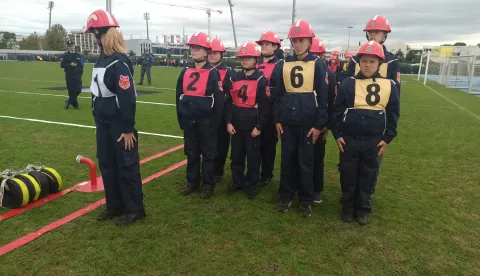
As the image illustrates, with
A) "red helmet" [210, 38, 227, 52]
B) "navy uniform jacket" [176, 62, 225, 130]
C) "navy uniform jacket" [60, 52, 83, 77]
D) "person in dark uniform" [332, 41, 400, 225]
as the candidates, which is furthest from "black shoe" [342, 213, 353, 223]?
"navy uniform jacket" [60, 52, 83, 77]

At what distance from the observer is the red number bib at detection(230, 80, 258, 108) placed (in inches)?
192

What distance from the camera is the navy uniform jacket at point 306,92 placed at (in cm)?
420

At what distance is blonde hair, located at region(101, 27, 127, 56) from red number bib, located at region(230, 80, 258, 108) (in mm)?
1705

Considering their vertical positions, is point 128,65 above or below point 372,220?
above

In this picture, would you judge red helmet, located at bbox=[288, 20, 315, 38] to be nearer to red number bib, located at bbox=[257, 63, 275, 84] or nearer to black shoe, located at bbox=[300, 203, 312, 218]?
red number bib, located at bbox=[257, 63, 275, 84]

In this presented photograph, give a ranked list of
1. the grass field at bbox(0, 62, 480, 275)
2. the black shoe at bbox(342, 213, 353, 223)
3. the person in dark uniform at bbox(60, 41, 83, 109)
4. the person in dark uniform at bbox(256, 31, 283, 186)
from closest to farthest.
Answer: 1. the grass field at bbox(0, 62, 480, 275)
2. the black shoe at bbox(342, 213, 353, 223)
3. the person in dark uniform at bbox(256, 31, 283, 186)
4. the person in dark uniform at bbox(60, 41, 83, 109)

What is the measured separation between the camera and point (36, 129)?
8625 mm

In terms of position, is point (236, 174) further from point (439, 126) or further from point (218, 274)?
point (439, 126)

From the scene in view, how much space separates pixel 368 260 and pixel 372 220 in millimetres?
994

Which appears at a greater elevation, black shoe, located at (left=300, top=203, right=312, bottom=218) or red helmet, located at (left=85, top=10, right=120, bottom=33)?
red helmet, located at (left=85, top=10, right=120, bottom=33)

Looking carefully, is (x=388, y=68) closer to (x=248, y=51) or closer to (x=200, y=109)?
(x=248, y=51)

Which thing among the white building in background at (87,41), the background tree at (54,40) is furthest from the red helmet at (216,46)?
the background tree at (54,40)

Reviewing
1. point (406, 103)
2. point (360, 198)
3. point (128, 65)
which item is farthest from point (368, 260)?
point (406, 103)

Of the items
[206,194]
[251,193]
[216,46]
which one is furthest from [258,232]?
[216,46]
